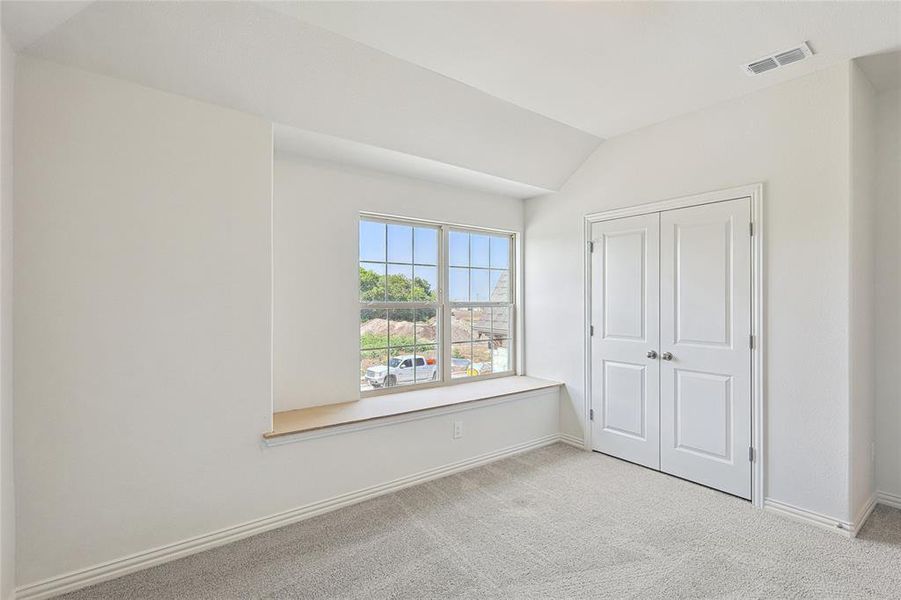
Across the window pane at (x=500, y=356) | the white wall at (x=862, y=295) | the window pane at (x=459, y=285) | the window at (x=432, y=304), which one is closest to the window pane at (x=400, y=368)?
the window at (x=432, y=304)

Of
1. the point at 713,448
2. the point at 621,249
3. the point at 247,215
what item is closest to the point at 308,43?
the point at 247,215

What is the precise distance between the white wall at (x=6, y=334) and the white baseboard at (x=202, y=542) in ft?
0.51

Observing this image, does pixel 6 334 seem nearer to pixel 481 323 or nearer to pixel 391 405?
pixel 391 405

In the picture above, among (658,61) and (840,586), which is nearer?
(840,586)

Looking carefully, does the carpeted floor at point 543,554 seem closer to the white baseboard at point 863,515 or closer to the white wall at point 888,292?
the white baseboard at point 863,515

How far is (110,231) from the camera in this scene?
6.51ft

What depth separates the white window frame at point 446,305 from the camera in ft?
11.4

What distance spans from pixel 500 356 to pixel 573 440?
1.00m

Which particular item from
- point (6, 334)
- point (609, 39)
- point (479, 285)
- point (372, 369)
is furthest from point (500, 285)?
point (6, 334)

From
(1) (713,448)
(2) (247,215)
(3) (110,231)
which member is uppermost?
(2) (247,215)

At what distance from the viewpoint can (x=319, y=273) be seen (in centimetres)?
309

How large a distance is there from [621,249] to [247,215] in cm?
265

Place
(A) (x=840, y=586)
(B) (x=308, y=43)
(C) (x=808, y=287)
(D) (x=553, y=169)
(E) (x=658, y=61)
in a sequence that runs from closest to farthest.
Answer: (A) (x=840, y=586)
(B) (x=308, y=43)
(E) (x=658, y=61)
(C) (x=808, y=287)
(D) (x=553, y=169)

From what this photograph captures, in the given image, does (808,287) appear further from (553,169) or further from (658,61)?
(553,169)
